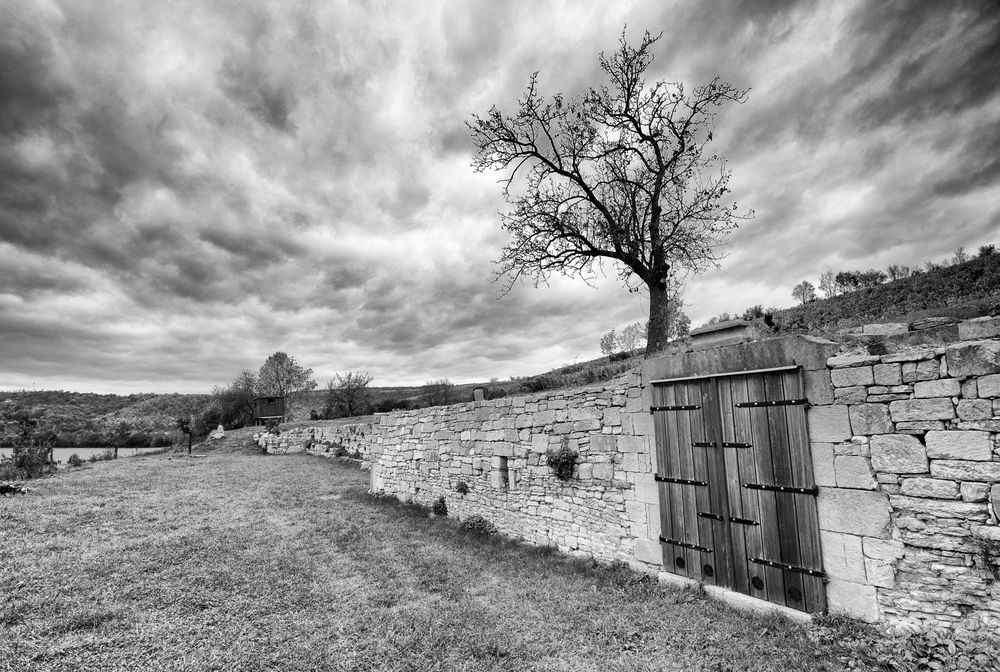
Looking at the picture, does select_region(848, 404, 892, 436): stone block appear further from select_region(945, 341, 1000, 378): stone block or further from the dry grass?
the dry grass

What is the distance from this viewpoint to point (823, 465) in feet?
14.8

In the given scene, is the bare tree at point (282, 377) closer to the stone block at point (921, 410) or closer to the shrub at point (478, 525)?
the shrub at point (478, 525)

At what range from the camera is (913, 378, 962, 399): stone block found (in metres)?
3.75

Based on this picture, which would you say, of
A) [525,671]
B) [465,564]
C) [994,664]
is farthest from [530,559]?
[994,664]

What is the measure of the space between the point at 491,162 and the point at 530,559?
10.2m

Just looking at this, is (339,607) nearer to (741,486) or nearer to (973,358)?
(741,486)

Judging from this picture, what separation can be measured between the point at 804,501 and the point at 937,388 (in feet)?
5.45

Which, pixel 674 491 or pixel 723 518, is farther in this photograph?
pixel 674 491

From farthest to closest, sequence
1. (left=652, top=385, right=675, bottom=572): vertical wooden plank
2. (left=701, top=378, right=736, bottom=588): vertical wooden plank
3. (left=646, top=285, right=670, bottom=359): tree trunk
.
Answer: (left=646, top=285, right=670, bottom=359): tree trunk → (left=652, top=385, right=675, bottom=572): vertical wooden plank → (left=701, top=378, right=736, bottom=588): vertical wooden plank

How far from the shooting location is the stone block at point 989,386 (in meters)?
3.55

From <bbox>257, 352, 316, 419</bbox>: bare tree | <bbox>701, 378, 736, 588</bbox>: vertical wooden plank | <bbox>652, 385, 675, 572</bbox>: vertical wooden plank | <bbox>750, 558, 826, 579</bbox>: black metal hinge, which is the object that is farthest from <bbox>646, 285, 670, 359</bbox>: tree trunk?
<bbox>257, 352, 316, 419</bbox>: bare tree

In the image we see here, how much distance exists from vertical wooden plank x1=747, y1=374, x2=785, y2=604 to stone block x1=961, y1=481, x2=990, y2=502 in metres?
1.52

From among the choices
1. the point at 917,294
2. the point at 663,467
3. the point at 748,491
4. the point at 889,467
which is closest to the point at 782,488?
the point at 748,491

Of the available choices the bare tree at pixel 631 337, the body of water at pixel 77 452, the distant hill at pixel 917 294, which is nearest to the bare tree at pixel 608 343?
the bare tree at pixel 631 337
